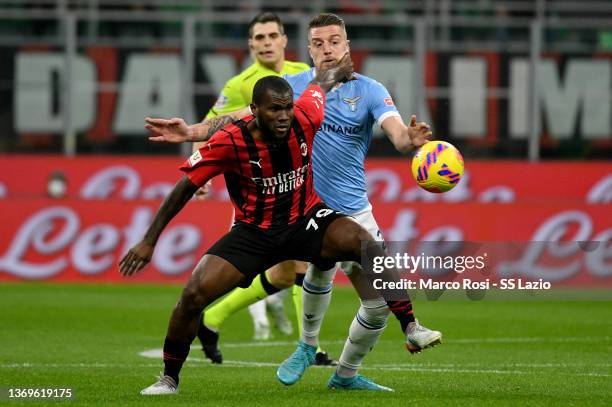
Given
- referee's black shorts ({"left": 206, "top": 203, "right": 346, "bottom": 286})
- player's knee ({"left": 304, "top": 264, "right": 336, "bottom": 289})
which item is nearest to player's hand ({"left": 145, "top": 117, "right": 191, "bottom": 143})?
referee's black shorts ({"left": 206, "top": 203, "right": 346, "bottom": 286})

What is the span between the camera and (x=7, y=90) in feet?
69.6

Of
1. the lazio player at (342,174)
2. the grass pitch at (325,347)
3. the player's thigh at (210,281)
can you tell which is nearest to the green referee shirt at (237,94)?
the lazio player at (342,174)

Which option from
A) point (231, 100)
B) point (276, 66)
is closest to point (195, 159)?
point (231, 100)

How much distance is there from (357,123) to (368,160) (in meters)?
12.1

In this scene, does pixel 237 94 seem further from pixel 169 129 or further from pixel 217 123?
pixel 169 129

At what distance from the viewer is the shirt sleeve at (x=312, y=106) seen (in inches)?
309

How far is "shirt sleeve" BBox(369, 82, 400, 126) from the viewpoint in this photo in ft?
26.9

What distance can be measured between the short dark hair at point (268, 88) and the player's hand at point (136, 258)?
1.10 m

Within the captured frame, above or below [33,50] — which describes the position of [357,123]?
above

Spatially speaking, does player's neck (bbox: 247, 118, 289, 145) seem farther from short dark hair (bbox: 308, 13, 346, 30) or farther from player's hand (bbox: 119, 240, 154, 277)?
short dark hair (bbox: 308, 13, 346, 30)

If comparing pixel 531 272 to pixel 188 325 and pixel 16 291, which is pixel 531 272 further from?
pixel 16 291

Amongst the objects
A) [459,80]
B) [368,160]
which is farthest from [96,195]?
[459,80]

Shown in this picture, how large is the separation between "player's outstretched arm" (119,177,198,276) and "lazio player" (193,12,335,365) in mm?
955

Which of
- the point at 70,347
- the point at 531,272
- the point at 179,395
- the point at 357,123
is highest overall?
the point at 357,123
